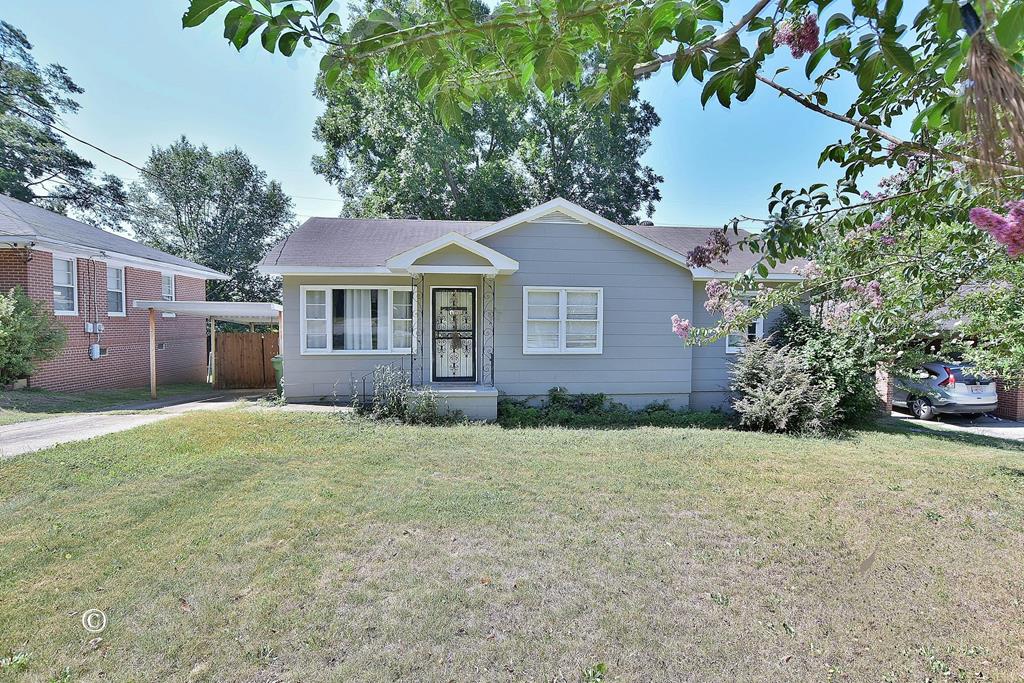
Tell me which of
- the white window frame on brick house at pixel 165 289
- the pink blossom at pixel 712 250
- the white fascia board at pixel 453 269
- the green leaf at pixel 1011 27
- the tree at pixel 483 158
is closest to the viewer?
the green leaf at pixel 1011 27

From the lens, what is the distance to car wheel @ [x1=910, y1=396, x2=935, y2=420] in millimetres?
12365

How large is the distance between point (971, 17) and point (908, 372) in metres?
10.9

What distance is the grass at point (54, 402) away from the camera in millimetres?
9086

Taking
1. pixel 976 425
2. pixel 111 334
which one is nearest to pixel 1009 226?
pixel 976 425

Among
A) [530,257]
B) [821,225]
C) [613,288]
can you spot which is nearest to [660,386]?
[613,288]

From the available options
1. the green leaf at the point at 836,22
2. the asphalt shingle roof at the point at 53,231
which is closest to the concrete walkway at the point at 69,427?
the asphalt shingle roof at the point at 53,231

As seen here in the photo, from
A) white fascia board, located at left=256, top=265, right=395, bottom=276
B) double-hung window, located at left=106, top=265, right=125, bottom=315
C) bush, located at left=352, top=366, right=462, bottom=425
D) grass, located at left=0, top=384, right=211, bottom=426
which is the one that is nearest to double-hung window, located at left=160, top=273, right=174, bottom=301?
double-hung window, located at left=106, top=265, right=125, bottom=315

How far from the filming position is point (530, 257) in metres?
10.6

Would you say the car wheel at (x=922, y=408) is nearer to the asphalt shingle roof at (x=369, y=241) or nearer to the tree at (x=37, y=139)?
the asphalt shingle roof at (x=369, y=241)

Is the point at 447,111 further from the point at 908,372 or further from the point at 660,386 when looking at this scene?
the point at 908,372

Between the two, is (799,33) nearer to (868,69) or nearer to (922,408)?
(868,69)

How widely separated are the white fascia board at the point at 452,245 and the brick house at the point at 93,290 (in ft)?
31.3

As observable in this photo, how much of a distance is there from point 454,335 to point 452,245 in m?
2.28

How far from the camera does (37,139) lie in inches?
929
